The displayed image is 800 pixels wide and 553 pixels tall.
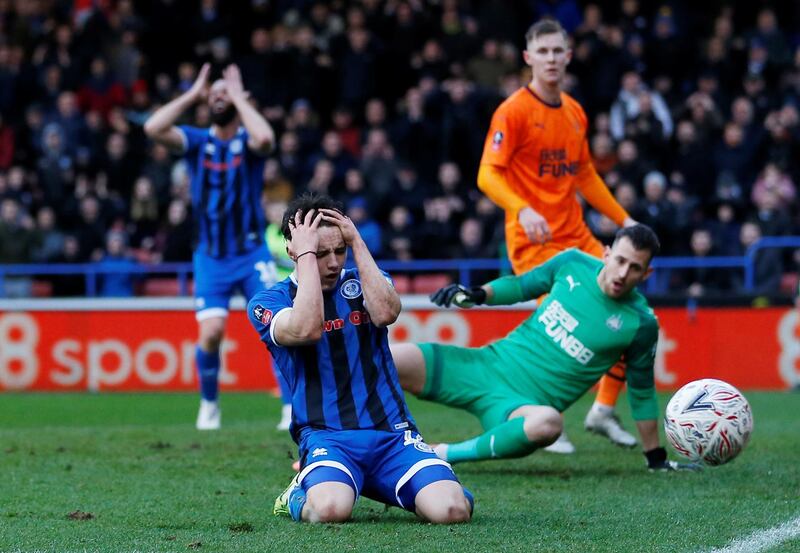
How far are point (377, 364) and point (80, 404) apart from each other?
7.47 meters

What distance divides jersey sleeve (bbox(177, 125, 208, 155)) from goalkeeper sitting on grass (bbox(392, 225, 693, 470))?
2905mm

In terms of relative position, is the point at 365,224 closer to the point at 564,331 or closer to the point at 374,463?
the point at 564,331

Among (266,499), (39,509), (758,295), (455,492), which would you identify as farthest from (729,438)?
(758,295)

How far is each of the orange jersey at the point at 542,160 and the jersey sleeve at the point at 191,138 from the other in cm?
218

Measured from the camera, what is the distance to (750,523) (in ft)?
18.2

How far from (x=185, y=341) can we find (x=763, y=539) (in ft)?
32.3

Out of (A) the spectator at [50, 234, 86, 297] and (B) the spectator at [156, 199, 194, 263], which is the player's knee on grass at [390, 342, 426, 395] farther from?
(A) the spectator at [50, 234, 86, 297]

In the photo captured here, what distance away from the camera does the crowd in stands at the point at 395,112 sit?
49.7 feet

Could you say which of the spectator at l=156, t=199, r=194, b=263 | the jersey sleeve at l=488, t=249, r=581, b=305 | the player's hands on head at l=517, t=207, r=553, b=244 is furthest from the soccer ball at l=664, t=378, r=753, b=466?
the spectator at l=156, t=199, r=194, b=263

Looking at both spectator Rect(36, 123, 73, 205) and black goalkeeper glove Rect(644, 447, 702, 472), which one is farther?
spectator Rect(36, 123, 73, 205)

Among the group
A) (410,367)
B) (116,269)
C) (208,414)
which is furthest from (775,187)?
(410,367)

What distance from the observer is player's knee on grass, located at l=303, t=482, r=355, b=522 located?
5.36m

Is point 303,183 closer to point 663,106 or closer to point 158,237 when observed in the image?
point 158,237

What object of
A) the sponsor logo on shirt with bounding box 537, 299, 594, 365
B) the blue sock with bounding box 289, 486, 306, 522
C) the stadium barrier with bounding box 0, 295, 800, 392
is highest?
the sponsor logo on shirt with bounding box 537, 299, 594, 365
